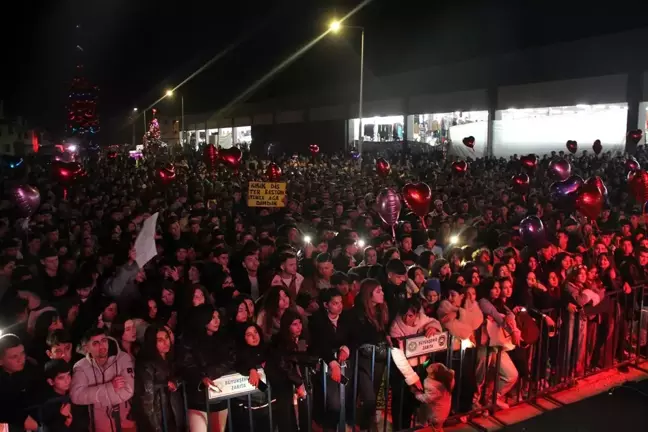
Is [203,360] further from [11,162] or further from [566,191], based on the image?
[11,162]

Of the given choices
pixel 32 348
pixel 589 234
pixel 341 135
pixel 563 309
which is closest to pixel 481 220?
pixel 589 234

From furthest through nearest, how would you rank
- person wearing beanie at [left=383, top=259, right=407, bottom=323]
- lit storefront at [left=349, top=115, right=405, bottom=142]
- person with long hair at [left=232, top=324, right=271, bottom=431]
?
lit storefront at [left=349, top=115, right=405, bottom=142]
person wearing beanie at [left=383, top=259, right=407, bottom=323]
person with long hair at [left=232, top=324, right=271, bottom=431]

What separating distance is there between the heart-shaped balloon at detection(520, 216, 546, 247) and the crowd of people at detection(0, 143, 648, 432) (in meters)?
0.23

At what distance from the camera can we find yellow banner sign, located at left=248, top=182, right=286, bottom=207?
1201 cm

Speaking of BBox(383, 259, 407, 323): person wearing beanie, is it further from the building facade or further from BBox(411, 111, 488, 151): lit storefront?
BBox(411, 111, 488, 151): lit storefront

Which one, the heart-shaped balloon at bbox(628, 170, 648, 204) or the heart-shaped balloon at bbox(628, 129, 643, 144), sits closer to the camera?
the heart-shaped balloon at bbox(628, 170, 648, 204)

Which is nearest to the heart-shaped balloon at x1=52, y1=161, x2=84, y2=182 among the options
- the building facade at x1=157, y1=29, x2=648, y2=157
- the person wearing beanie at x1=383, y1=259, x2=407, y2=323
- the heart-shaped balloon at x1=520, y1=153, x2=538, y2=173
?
the person wearing beanie at x1=383, y1=259, x2=407, y2=323

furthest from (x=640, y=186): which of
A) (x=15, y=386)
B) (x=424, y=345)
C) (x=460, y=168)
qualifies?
(x=15, y=386)

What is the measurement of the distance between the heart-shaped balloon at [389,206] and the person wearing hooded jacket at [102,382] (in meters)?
6.58

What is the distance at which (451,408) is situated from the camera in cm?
617

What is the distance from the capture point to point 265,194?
12039mm

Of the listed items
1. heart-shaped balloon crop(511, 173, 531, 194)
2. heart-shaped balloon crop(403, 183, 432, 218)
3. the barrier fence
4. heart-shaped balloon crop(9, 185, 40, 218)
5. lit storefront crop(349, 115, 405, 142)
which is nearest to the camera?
the barrier fence

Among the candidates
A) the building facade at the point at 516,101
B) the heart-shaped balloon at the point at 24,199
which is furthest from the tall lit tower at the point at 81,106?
the heart-shaped balloon at the point at 24,199

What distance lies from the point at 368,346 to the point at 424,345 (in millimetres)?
620
